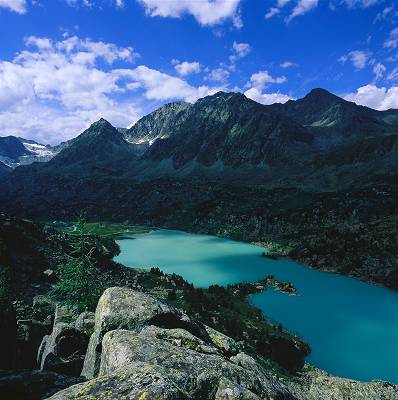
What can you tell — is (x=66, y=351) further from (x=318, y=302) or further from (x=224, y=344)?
(x=318, y=302)

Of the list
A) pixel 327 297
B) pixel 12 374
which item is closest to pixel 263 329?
pixel 327 297

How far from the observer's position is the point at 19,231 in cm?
6359

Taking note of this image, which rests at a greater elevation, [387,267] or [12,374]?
[12,374]

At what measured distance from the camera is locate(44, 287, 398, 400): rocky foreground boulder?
9.02 metres

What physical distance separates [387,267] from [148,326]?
9099cm

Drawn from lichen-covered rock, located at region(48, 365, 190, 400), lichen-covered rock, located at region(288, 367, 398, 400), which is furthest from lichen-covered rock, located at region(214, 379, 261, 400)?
lichen-covered rock, located at region(288, 367, 398, 400)

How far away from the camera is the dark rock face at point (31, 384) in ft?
36.4

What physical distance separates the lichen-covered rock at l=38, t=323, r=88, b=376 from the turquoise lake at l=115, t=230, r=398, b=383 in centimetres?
3483

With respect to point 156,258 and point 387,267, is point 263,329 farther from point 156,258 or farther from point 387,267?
point 156,258

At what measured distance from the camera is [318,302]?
242 ft

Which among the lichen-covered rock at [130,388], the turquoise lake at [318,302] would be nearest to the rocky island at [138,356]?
the lichen-covered rock at [130,388]

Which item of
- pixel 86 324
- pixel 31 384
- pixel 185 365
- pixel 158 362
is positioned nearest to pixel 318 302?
pixel 86 324

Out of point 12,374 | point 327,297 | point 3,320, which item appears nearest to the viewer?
point 12,374

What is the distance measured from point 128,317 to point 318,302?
64.9 m
